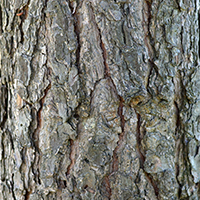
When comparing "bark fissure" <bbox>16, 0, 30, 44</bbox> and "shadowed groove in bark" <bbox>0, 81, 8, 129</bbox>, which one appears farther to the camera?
"shadowed groove in bark" <bbox>0, 81, 8, 129</bbox>

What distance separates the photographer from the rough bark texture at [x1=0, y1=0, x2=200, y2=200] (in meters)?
1.06

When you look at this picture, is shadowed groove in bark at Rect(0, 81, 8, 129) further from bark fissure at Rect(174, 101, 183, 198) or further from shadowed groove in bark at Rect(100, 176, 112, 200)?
bark fissure at Rect(174, 101, 183, 198)

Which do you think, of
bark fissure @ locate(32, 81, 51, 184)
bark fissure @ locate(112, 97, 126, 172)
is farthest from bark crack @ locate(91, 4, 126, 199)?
bark fissure @ locate(32, 81, 51, 184)

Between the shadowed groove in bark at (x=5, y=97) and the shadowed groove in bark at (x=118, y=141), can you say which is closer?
the shadowed groove in bark at (x=118, y=141)

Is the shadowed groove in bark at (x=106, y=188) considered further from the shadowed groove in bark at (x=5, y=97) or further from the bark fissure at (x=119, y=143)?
the shadowed groove in bark at (x=5, y=97)

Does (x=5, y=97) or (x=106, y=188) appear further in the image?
(x=5, y=97)

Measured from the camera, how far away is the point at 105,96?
3.51 ft

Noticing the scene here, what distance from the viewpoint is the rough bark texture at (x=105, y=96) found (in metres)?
1.06

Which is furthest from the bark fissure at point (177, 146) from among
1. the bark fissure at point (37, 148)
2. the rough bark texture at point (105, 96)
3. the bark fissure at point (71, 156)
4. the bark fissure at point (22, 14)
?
the bark fissure at point (22, 14)

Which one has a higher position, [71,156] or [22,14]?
[22,14]

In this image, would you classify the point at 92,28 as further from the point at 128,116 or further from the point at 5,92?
the point at 5,92

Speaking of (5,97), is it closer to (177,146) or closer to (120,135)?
(120,135)

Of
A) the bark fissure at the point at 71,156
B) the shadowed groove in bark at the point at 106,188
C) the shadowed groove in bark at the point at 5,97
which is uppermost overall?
the shadowed groove in bark at the point at 5,97

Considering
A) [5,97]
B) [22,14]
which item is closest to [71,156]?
[5,97]
